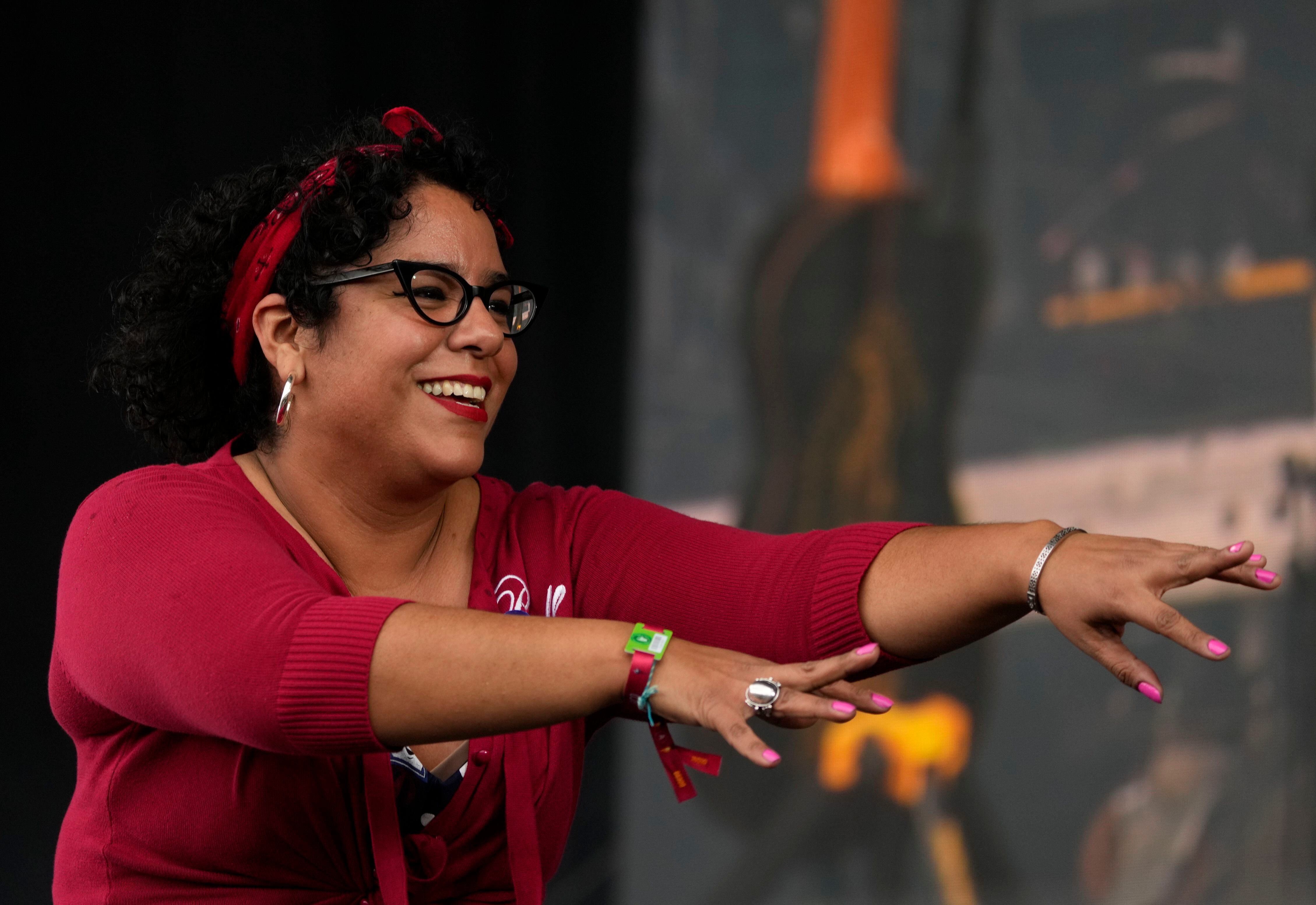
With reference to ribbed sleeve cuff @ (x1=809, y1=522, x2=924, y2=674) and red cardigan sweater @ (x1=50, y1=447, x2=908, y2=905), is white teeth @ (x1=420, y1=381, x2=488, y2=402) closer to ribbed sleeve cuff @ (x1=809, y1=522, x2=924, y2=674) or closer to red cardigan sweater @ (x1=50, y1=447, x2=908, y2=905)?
red cardigan sweater @ (x1=50, y1=447, x2=908, y2=905)

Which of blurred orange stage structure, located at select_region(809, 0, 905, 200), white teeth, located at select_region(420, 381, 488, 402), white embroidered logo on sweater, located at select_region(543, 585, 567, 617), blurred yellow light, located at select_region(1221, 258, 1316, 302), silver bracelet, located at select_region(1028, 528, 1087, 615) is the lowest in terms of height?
white embroidered logo on sweater, located at select_region(543, 585, 567, 617)

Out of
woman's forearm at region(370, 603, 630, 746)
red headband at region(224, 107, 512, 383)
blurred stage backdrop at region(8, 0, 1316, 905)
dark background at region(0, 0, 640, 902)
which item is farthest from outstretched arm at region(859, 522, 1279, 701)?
blurred stage backdrop at region(8, 0, 1316, 905)

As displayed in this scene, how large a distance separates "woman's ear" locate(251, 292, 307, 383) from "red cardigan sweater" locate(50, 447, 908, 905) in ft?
0.35

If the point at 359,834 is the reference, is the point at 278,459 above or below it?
above

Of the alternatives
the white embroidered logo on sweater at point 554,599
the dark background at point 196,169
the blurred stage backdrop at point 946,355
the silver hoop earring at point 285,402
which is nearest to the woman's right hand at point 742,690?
the white embroidered logo on sweater at point 554,599

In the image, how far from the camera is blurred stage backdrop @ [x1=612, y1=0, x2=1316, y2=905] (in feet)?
8.79

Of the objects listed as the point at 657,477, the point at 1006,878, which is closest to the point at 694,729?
the point at 657,477

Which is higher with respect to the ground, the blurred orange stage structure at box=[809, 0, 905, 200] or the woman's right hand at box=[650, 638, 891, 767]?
the blurred orange stage structure at box=[809, 0, 905, 200]

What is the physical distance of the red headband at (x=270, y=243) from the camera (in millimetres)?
1144

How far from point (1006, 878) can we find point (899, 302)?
4.55 feet

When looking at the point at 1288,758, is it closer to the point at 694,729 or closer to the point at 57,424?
the point at 694,729

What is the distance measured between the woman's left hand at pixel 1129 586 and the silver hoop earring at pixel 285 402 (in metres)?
0.71

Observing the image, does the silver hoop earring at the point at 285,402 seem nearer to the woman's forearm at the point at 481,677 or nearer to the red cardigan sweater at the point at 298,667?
the red cardigan sweater at the point at 298,667

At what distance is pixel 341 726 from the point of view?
0.80m
